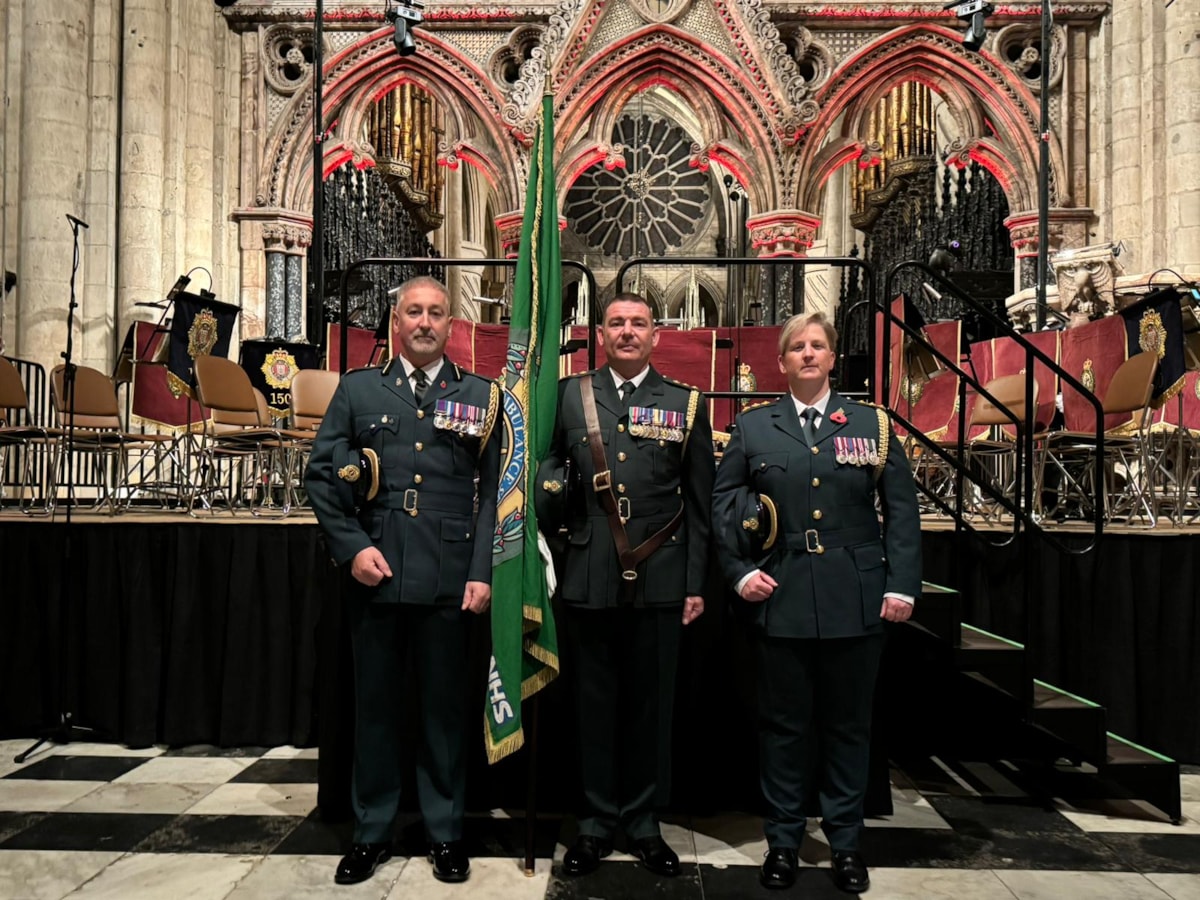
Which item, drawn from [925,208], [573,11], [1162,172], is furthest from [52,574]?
[925,208]

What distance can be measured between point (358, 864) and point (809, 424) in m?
1.92

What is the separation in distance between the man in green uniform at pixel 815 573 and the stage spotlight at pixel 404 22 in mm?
9472

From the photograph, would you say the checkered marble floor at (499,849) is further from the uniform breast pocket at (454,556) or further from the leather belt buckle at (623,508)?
the leather belt buckle at (623,508)

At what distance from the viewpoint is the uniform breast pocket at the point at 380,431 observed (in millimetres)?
3309

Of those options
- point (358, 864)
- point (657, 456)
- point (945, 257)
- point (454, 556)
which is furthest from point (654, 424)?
point (945, 257)

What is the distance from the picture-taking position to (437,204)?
17328 millimetres

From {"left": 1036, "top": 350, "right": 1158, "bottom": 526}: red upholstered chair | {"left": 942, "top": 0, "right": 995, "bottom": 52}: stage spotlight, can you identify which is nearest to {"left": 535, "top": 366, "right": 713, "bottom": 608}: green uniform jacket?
{"left": 1036, "top": 350, "right": 1158, "bottom": 526}: red upholstered chair

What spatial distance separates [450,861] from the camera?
126 inches

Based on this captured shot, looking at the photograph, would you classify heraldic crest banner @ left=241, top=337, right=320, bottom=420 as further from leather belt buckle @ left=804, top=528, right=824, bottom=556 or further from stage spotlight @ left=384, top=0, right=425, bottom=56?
leather belt buckle @ left=804, top=528, right=824, bottom=556

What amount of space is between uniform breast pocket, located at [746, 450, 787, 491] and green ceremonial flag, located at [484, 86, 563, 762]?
66 cm

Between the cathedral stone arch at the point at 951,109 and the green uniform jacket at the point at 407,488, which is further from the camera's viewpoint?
the cathedral stone arch at the point at 951,109

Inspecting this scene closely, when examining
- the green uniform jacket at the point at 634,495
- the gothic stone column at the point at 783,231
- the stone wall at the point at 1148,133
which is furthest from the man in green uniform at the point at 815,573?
the gothic stone column at the point at 783,231

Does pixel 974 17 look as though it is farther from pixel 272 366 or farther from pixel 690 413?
pixel 690 413

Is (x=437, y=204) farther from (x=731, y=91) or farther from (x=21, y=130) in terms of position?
(x=21, y=130)
